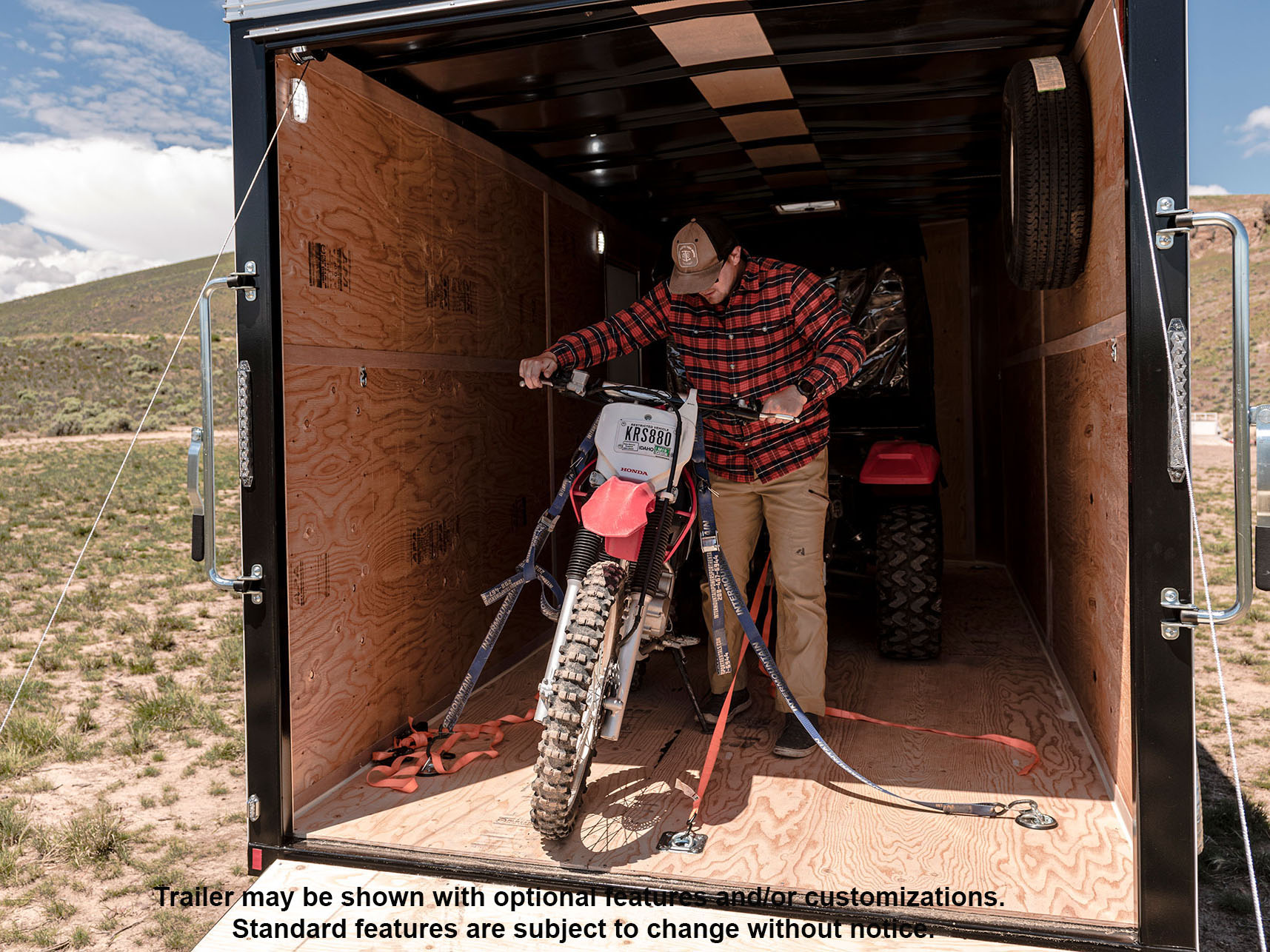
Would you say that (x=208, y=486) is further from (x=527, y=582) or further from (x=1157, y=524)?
(x=1157, y=524)

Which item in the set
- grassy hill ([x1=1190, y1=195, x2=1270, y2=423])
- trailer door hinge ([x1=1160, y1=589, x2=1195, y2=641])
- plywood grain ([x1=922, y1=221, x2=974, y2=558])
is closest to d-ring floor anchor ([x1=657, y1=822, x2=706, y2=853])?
trailer door hinge ([x1=1160, y1=589, x2=1195, y2=641])

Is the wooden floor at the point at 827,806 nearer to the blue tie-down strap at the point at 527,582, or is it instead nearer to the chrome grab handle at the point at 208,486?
the blue tie-down strap at the point at 527,582

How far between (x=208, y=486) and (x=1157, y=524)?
9.03 feet

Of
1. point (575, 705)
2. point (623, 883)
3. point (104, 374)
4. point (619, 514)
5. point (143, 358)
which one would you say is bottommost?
point (623, 883)

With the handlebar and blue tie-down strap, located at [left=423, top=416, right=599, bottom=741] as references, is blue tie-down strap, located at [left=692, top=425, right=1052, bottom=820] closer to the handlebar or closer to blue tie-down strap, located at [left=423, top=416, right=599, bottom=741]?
the handlebar

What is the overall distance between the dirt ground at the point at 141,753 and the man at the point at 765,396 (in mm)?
1577

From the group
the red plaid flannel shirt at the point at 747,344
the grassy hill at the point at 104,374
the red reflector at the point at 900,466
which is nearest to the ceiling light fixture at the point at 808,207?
the red reflector at the point at 900,466

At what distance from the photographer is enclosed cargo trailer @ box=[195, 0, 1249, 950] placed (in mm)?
2508

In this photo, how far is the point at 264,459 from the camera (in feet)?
9.92

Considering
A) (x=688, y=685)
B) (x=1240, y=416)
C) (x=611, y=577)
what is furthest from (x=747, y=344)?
(x=1240, y=416)

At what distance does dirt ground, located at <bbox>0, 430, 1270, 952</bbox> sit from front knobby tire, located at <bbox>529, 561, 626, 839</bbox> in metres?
1.25

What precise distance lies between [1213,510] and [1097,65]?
10.1 meters

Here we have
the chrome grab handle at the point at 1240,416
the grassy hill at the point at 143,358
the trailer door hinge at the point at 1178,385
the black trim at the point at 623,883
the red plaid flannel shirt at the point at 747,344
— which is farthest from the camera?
the grassy hill at the point at 143,358

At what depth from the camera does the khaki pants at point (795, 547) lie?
3744mm
